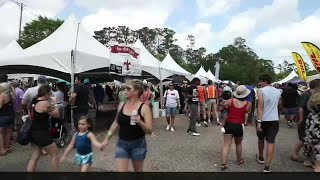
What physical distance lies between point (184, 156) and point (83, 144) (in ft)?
11.5

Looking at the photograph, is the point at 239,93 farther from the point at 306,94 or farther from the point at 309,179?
the point at 309,179

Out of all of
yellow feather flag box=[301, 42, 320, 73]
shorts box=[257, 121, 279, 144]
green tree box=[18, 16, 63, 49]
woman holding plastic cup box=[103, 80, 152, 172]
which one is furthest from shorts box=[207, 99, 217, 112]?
green tree box=[18, 16, 63, 49]

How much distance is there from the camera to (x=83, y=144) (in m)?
5.10

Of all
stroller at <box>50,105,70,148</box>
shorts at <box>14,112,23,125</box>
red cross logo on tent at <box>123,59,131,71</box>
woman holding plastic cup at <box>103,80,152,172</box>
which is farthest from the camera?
red cross logo on tent at <box>123,59,131,71</box>

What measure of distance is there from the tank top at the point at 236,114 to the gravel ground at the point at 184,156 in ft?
3.01

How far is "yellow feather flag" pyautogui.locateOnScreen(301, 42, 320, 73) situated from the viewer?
44.5 ft

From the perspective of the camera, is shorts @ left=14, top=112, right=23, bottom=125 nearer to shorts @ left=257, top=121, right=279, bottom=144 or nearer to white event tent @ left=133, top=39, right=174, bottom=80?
shorts @ left=257, top=121, right=279, bottom=144

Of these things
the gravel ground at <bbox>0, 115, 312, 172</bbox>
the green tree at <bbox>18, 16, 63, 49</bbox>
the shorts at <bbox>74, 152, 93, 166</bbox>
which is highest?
the green tree at <bbox>18, 16, 63, 49</bbox>

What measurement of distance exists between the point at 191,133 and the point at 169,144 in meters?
1.95

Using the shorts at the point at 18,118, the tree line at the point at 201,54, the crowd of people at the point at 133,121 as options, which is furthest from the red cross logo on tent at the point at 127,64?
the tree line at the point at 201,54

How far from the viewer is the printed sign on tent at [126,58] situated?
11.3 meters

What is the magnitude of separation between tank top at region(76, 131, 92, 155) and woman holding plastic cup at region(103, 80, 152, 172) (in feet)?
2.15

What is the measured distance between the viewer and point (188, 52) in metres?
111

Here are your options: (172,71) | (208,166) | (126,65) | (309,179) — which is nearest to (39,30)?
(172,71)
